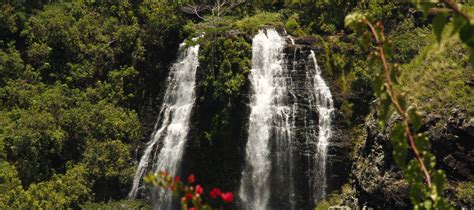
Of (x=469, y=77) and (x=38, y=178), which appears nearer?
(x=469, y=77)

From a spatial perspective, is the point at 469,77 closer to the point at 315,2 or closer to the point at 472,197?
the point at 472,197

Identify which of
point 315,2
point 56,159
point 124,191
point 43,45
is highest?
point 315,2

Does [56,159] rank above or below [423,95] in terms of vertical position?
below

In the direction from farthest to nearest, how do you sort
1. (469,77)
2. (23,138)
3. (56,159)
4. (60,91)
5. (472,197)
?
(60,91), (56,159), (23,138), (469,77), (472,197)

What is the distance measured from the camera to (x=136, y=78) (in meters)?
24.9

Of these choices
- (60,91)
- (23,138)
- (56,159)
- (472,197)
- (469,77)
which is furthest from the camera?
(60,91)

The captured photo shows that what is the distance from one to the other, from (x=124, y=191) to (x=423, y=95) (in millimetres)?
12603

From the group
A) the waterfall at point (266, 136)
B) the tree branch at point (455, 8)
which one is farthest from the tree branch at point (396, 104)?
the waterfall at point (266, 136)

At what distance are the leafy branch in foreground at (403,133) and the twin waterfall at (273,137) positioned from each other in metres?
18.6

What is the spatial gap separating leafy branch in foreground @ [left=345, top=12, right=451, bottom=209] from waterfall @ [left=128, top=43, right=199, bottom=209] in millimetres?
20548

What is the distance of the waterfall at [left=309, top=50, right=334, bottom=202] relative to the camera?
68.3ft

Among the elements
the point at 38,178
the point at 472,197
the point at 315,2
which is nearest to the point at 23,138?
the point at 38,178

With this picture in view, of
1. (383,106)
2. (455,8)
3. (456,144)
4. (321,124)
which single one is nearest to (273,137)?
(321,124)

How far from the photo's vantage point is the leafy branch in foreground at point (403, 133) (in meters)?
2.37
